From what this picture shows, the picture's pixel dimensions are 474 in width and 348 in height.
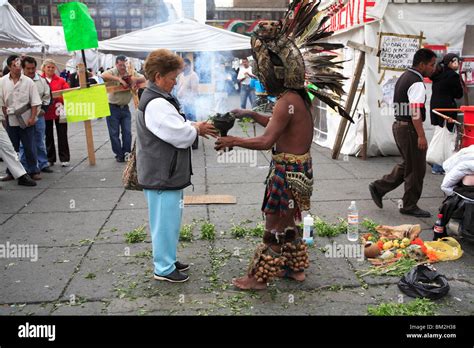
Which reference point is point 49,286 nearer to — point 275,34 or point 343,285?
point 343,285

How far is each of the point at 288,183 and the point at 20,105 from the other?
5.57 metres

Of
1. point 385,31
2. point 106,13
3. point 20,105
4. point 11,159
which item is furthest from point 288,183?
point 106,13

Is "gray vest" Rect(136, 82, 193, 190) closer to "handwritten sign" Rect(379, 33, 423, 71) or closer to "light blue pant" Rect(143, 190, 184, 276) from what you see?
"light blue pant" Rect(143, 190, 184, 276)

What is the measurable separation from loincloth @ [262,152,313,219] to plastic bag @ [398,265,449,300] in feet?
3.58

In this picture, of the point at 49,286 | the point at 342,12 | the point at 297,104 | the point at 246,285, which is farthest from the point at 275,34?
the point at 342,12

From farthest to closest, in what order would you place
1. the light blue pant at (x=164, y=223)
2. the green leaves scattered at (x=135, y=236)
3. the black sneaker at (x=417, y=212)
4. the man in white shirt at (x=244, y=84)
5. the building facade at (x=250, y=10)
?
the building facade at (x=250, y=10)
the man in white shirt at (x=244, y=84)
the black sneaker at (x=417, y=212)
the green leaves scattered at (x=135, y=236)
the light blue pant at (x=164, y=223)

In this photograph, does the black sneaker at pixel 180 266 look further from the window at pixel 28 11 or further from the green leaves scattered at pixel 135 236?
the window at pixel 28 11

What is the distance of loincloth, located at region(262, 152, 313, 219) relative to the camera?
3805 mm

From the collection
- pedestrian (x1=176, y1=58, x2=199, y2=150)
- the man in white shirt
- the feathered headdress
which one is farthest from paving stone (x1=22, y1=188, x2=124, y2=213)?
the man in white shirt

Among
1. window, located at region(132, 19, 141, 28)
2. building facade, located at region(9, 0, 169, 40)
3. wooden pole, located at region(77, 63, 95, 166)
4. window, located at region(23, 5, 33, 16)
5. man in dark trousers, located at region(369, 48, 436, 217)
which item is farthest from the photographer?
window, located at region(23, 5, 33, 16)

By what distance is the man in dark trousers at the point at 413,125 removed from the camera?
558 centimetres

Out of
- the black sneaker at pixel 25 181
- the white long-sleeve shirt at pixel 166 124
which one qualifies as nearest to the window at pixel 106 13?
the black sneaker at pixel 25 181

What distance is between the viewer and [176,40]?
11523 mm

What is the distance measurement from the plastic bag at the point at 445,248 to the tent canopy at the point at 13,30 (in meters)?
9.70
